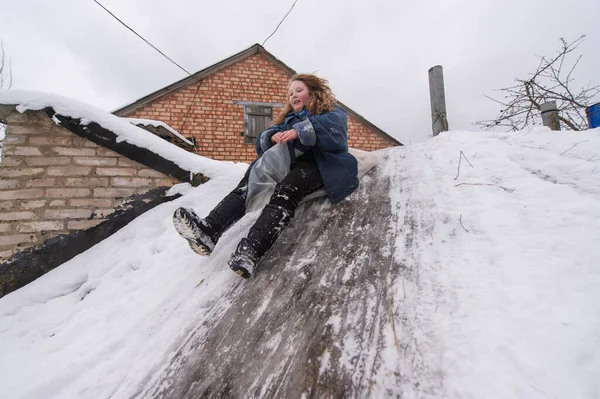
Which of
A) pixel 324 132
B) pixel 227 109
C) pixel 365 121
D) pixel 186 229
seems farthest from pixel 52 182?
pixel 365 121

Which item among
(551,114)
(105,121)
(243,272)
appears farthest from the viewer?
(551,114)

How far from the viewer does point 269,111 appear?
25.1ft

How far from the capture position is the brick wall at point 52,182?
2.35 metres

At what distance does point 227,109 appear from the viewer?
7453 mm

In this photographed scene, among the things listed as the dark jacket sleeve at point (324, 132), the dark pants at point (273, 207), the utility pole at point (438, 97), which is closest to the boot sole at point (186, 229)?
the dark pants at point (273, 207)

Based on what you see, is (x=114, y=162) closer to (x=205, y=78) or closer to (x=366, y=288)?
(x=366, y=288)

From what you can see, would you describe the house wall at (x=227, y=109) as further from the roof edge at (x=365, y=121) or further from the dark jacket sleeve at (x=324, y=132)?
the dark jacket sleeve at (x=324, y=132)

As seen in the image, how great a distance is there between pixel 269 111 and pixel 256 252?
21.7 feet

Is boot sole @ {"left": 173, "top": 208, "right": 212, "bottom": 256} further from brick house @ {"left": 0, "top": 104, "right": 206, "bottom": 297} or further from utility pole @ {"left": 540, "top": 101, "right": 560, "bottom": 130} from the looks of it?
utility pole @ {"left": 540, "top": 101, "right": 560, "bottom": 130}

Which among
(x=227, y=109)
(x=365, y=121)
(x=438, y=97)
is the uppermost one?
(x=227, y=109)

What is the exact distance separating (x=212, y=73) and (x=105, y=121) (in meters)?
5.64

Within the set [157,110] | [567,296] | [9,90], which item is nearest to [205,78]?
[157,110]

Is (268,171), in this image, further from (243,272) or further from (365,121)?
(365,121)

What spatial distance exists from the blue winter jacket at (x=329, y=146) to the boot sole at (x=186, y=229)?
2.65ft
